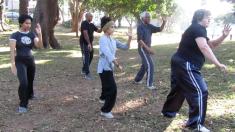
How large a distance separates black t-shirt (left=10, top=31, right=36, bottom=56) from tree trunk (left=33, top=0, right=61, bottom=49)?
13756 mm

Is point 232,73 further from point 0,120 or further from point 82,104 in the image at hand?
point 0,120

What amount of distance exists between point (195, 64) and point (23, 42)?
330 centimetres

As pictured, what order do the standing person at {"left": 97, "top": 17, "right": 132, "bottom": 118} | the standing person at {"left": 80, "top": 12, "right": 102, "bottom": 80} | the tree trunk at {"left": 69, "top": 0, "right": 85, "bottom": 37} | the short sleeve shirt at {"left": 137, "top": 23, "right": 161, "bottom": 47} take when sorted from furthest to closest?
the tree trunk at {"left": 69, "top": 0, "right": 85, "bottom": 37}, the standing person at {"left": 80, "top": 12, "right": 102, "bottom": 80}, the short sleeve shirt at {"left": 137, "top": 23, "right": 161, "bottom": 47}, the standing person at {"left": 97, "top": 17, "right": 132, "bottom": 118}

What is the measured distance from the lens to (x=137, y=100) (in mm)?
9727

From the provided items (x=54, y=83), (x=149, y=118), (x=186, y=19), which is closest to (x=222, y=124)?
(x=149, y=118)

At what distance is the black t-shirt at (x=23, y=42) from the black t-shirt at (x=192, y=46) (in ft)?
9.81

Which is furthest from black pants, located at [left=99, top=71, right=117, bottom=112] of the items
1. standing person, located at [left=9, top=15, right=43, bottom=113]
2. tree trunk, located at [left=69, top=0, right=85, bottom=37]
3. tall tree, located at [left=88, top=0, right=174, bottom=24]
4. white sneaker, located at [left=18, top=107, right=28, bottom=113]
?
tree trunk, located at [left=69, top=0, right=85, bottom=37]

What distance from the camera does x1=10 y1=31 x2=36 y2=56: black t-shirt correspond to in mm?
8508

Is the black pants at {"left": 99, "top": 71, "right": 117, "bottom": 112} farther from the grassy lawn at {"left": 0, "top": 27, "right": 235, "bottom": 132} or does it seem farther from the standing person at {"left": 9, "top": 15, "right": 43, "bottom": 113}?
the standing person at {"left": 9, "top": 15, "right": 43, "bottom": 113}

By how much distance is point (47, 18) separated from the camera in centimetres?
2295

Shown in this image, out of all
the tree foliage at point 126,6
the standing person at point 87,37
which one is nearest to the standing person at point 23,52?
the standing person at point 87,37

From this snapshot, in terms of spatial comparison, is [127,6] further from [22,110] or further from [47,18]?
[22,110]

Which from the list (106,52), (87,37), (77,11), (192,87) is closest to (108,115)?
(106,52)

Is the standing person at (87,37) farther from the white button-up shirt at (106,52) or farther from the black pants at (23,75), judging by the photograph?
the white button-up shirt at (106,52)
